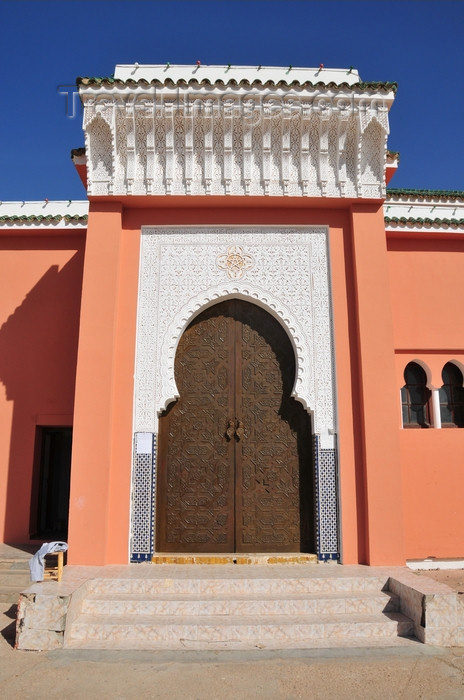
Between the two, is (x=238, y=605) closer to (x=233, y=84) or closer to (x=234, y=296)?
(x=234, y=296)

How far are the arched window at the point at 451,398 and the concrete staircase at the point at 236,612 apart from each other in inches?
78.9

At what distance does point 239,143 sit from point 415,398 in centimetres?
283

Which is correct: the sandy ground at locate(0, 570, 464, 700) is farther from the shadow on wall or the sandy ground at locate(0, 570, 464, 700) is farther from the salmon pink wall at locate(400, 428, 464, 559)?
the shadow on wall

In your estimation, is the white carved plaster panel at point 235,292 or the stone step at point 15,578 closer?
the stone step at point 15,578

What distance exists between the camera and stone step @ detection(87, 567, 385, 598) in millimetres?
3666

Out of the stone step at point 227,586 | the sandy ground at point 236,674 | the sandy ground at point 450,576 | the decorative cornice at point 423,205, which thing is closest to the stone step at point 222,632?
the sandy ground at point 236,674

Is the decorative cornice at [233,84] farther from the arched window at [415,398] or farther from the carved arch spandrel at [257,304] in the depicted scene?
the arched window at [415,398]

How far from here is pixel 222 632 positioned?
328cm

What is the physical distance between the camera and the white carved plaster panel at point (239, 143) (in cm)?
448

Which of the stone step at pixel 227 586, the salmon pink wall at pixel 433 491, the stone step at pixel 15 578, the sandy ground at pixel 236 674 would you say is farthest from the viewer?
the salmon pink wall at pixel 433 491

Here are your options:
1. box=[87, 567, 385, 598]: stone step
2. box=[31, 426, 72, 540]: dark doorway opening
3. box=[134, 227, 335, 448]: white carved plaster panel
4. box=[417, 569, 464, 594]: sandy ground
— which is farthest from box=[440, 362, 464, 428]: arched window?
box=[31, 426, 72, 540]: dark doorway opening

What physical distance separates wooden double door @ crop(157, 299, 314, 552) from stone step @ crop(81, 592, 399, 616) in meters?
0.84

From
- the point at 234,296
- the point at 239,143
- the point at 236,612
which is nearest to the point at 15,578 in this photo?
the point at 236,612

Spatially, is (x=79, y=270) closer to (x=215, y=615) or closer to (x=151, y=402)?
(x=151, y=402)
